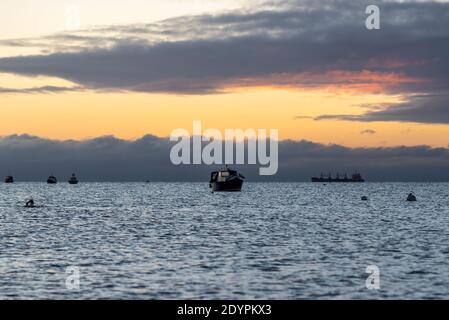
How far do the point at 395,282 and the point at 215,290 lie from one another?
35.4 feet

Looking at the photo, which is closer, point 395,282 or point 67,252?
point 395,282

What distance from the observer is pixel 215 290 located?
130 feet

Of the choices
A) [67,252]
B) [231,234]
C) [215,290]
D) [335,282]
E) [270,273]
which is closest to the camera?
[215,290]

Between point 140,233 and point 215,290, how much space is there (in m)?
41.7

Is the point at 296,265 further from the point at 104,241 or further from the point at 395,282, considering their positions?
the point at 104,241

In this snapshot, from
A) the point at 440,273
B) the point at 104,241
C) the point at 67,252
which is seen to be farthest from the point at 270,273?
the point at 104,241

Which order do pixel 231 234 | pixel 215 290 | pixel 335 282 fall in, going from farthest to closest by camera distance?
pixel 231 234 → pixel 335 282 → pixel 215 290
